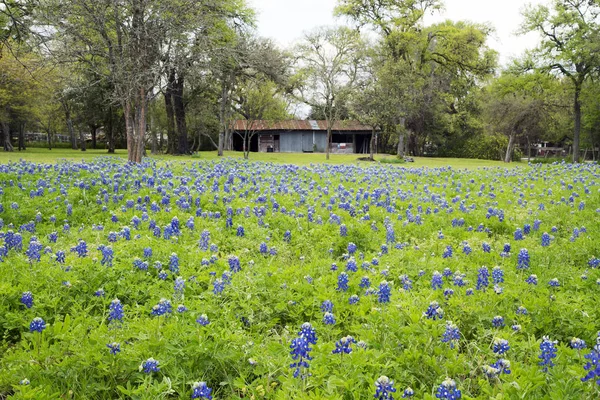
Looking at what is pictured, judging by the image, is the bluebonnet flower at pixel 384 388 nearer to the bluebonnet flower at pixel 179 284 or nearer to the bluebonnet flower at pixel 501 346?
the bluebonnet flower at pixel 501 346

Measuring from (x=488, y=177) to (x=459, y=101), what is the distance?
39644 mm

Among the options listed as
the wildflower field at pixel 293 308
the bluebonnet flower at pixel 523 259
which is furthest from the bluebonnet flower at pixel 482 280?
the bluebonnet flower at pixel 523 259

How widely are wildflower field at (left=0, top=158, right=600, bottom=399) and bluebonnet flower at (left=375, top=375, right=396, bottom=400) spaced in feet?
0.05

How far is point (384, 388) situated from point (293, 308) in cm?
164

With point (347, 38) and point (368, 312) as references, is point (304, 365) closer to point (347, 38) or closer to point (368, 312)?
point (368, 312)

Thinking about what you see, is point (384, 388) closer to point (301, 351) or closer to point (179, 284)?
point (301, 351)

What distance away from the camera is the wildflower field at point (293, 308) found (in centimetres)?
270

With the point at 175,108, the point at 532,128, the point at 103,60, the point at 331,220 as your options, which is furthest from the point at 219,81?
the point at 532,128

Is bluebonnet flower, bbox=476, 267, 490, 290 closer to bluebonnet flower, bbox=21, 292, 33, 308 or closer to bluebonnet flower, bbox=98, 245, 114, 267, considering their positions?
bluebonnet flower, bbox=98, 245, 114, 267

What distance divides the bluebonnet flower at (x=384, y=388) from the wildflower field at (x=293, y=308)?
2cm

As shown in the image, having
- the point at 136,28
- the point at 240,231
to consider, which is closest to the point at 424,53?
the point at 136,28

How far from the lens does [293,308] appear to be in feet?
12.8

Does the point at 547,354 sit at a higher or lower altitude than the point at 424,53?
lower

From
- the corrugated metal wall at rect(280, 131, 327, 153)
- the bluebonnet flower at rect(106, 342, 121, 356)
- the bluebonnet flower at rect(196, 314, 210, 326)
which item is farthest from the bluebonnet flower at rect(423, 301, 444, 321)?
the corrugated metal wall at rect(280, 131, 327, 153)
